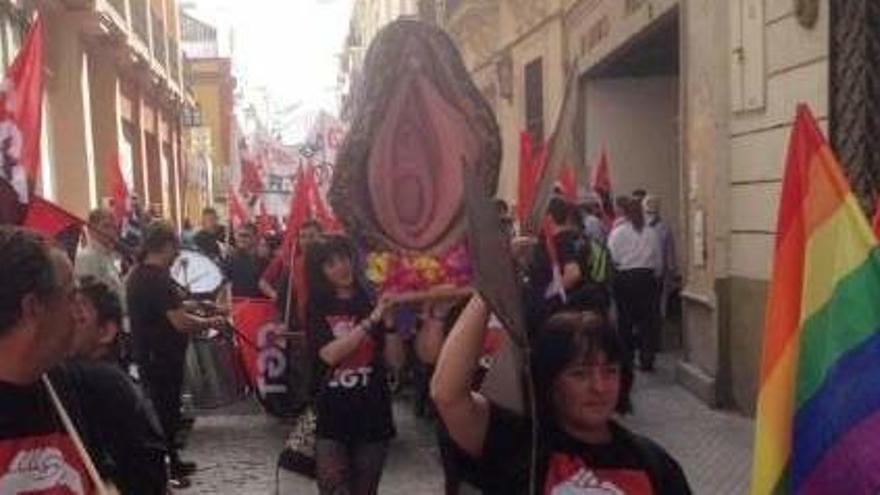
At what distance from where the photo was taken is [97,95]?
21.9m

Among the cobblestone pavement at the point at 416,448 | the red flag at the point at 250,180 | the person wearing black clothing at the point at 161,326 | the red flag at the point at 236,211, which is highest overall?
the red flag at the point at 250,180

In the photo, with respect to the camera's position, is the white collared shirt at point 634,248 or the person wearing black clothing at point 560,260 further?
the white collared shirt at point 634,248

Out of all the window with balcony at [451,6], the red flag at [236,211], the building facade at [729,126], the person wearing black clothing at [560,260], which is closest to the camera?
the building facade at [729,126]

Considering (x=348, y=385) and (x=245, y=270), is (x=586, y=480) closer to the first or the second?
(x=348, y=385)

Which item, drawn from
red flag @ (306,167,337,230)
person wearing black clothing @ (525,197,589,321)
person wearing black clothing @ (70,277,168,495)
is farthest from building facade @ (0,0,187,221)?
person wearing black clothing @ (70,277,168,495)

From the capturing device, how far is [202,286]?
403 inches

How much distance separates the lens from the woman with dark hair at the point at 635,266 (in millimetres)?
11633

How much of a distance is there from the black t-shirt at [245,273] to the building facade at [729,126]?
312 centimetres

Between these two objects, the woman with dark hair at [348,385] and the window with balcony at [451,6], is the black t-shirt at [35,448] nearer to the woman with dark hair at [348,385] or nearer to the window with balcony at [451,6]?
the woman with dark hair at [348,385]

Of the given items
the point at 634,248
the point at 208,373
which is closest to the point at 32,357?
the point at 208,373

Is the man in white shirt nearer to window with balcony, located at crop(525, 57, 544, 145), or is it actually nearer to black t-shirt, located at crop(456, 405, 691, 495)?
window with balcony, located at crop(525, 57, 544, 145)

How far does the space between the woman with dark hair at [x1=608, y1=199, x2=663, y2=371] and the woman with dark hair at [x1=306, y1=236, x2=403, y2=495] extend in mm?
6621

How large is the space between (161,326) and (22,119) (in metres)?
4.13

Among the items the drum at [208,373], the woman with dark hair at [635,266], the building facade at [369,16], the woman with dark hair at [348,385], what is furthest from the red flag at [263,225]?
the building facade at [369,16]
